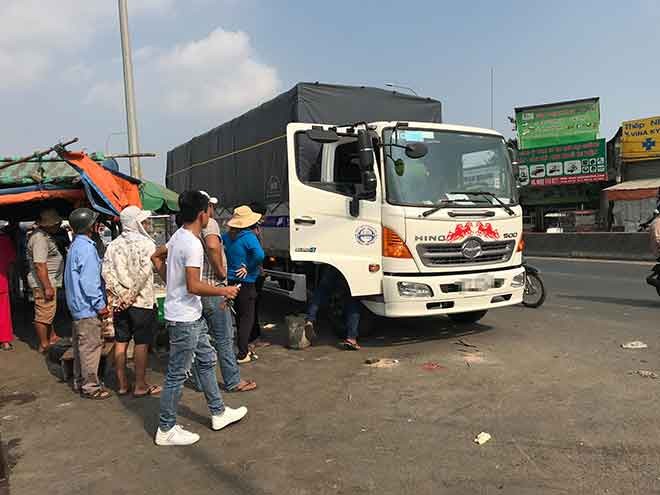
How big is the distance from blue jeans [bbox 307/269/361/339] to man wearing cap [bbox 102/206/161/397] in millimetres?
2126

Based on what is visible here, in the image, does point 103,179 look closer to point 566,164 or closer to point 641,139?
point 566,164

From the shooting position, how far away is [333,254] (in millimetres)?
6414

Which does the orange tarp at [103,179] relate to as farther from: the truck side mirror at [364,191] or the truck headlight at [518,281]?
the truck headlight at [518,281]

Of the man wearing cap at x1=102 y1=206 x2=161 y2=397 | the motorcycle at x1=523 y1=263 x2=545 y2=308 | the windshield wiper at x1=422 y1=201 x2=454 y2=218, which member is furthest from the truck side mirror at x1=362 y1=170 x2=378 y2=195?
the motorcycle at x1=523 y1=263 x2=545 y2=308

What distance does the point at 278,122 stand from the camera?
7.42 metres

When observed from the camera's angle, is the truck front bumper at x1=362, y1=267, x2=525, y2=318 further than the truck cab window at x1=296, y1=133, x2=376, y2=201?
No

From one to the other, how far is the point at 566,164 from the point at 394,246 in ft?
76.2

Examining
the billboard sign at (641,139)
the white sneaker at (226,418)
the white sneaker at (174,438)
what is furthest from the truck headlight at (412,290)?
the billboard sign at (641,139)

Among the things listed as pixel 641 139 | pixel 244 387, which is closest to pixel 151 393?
pixel 244 387

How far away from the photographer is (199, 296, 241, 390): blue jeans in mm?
4375

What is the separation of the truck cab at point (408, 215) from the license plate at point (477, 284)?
0.04 feet

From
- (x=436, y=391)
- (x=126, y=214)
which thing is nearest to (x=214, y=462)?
(x=436, y=391)

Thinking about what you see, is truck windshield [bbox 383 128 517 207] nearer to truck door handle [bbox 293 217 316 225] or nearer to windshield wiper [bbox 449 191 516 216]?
windshield wiper [bbox 449 191 516 216]

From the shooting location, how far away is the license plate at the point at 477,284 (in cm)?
622
